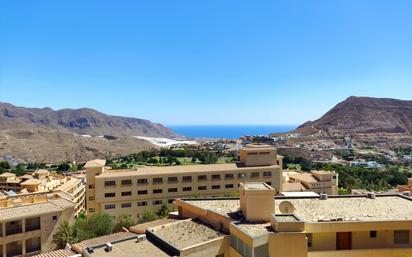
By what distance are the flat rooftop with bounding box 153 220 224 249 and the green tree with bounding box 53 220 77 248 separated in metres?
13.7

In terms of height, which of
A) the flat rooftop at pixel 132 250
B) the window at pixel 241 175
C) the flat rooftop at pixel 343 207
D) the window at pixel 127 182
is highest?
the flat rooftop at pixel 343 207

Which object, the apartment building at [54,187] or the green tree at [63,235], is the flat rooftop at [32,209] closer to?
the green tree at [63,235]

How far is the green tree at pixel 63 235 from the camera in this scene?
32469mm

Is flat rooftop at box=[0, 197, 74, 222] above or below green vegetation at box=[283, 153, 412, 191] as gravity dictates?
above

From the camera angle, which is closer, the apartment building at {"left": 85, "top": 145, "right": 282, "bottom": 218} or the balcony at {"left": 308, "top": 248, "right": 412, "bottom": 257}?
the balcony at {"left": 308, "top": 248, "right": 412, "bottom": 257}

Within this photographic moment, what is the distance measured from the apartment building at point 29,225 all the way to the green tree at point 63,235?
1.77 feet

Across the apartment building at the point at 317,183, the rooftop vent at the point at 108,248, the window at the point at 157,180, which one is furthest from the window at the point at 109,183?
the rooftop vent at the point at 108,248

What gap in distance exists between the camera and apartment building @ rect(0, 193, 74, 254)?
101ft

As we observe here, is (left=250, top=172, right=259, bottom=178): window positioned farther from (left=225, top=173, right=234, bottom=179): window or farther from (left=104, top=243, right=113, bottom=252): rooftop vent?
(left=104, top=243, right=113, bottom=252): rooftop vent

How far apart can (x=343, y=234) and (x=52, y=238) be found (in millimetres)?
27343

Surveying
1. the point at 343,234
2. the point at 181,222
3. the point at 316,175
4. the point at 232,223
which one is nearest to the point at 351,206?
the point at 343,234

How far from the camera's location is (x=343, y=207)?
24.5 metres

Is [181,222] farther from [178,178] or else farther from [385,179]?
[385,179]

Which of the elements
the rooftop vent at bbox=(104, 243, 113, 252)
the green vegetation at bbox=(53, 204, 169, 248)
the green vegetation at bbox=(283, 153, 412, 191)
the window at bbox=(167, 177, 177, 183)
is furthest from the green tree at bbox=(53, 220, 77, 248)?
the green vegetation at bbox=(283, 153, 412, 191)
